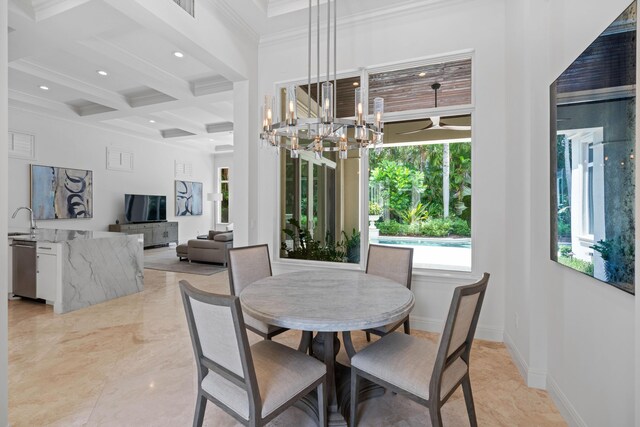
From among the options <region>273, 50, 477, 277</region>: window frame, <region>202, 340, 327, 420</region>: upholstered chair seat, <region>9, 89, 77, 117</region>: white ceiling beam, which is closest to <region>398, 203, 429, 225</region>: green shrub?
<region>273, 50, 477, 277</region>: window frame

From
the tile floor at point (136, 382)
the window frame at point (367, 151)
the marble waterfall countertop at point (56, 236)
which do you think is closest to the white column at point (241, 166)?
the window frame at point (367, 151)

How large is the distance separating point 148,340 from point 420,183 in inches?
123

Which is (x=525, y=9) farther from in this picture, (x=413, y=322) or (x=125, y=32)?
(x=125, y=32)

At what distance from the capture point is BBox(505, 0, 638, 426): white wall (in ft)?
4.77

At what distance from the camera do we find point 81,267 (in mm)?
3945

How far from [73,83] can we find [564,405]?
6.97 meters

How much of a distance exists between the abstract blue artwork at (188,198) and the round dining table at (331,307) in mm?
8416

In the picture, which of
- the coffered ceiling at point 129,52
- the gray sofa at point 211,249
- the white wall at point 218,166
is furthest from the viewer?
the white wall at point 218,166

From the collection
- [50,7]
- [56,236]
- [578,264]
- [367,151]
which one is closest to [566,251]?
[578,264]

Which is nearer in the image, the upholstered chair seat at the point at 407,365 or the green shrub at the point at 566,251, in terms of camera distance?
the upholstered chair seat at the point at 407,365

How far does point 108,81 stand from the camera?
5.06 meters

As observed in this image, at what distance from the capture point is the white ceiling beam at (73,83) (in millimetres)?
4480

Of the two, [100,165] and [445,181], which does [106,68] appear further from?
[445,181]

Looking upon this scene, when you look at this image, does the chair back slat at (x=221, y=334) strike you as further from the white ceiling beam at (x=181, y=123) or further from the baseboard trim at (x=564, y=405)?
the white ceiling beam at (x=181, y=123)
